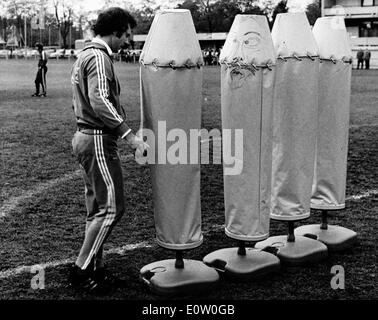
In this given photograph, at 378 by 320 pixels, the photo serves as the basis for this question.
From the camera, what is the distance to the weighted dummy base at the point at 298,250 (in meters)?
5.16

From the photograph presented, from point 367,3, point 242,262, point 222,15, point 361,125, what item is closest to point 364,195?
point 242,262

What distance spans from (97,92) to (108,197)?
786mm

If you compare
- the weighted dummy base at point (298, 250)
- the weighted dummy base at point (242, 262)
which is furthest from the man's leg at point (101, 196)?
the weighted dummy base at point (298, 250)

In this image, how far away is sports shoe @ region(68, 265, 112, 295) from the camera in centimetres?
446

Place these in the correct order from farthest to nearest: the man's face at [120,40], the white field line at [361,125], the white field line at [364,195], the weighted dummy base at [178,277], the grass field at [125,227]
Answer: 1. the white field line at [361,125]
2. the white field line at [364,195]
3. the grass field at [125,227]
4. the weighted dummy base at [178,277]
5. the man's face at [120,40]

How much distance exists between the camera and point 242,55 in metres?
4.59

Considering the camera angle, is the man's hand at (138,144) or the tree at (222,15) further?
the tree at (222,15)

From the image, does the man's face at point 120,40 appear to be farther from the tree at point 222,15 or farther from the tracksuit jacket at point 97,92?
the tree at point 222,15

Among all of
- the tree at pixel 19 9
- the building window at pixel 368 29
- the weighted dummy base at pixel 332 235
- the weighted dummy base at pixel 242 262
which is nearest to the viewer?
the weighted dummy base at pixel 242 262

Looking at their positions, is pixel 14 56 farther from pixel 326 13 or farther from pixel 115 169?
pixel 115 169

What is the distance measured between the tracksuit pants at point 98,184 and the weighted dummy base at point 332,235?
216 centimetres

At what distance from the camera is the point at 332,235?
5.75m

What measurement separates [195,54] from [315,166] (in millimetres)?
1921

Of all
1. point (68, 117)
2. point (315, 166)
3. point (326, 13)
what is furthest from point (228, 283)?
point (326, 13)
